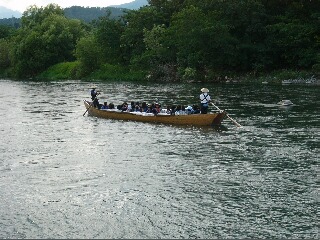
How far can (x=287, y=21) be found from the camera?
221ft

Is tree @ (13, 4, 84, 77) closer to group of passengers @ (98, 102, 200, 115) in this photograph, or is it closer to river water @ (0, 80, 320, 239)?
group of passengers @ (98, 102, 200, 115)

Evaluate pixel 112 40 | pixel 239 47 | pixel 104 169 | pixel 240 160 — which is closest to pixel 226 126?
pixel 240 160

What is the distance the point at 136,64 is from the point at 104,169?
5962cm

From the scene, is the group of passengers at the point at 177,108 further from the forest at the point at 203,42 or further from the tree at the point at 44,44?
the tree at the point at 44,44

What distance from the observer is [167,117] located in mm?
30984

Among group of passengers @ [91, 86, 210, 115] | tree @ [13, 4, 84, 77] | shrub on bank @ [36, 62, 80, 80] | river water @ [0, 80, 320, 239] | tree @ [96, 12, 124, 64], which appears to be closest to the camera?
river water @ [0, 80, 320, 239]

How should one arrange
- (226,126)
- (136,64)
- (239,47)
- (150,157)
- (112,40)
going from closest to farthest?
(150,157) → (226,126) → (239,47) → (136,64) → (112,40)

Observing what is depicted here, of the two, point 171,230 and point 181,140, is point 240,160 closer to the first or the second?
point 181,140

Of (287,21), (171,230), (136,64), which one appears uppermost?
(287,21)

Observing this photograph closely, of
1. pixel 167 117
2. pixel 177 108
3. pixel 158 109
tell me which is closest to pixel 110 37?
pixel 158 109

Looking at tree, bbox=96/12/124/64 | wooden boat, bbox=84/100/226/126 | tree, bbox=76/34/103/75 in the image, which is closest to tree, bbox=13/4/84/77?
tree, bbox=76/34/103/75

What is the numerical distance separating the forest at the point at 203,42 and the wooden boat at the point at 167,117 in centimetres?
3454

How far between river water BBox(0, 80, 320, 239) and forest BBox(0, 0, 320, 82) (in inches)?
1346

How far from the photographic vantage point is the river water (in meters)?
13.9
